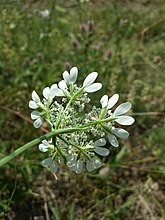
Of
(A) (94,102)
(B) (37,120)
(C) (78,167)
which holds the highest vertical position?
(A) (94,102)

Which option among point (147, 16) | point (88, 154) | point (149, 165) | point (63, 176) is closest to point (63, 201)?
point (63, 176)

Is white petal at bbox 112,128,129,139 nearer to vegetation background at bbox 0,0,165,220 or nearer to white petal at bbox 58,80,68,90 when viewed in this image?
white petal at bbox 58,80,68,90

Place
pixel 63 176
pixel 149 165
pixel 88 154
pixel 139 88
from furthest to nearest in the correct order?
pixel 139 88 → pixel 149 165 → pixel 63 176 → pixel 88 154

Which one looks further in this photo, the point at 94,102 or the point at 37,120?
the point at 94,102

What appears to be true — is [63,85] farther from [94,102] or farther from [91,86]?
[94,102]

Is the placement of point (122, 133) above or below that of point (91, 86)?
below

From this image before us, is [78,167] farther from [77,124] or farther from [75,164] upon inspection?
[77,124]

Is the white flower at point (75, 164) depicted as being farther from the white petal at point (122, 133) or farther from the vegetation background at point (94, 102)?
the vegetation background at point (94, 102)

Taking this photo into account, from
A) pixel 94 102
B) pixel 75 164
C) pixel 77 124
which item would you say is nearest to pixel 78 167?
pixel 75 164

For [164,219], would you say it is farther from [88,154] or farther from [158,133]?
[88,154]
